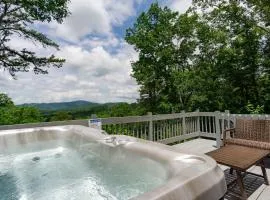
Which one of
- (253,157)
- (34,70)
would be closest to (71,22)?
(34,70)

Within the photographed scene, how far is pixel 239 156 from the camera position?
→ 9.89 feet

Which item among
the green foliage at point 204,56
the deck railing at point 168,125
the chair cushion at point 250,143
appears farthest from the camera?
the green foliage at point 204,56

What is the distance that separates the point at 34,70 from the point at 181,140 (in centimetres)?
634

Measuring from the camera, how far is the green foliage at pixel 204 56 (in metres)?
10.7

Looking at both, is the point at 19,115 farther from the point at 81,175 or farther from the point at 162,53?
the point at 81,175

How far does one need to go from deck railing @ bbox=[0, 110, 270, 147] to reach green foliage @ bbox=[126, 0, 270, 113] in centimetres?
526

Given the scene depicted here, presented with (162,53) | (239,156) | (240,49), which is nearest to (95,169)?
(239,156)

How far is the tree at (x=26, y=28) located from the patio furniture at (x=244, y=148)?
759 centimetres

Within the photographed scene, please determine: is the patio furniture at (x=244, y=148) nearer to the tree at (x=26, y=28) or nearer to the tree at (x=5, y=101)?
the tree at (x=26, y=28)

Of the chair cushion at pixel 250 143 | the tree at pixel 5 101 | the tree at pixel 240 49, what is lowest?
the chair cushion at pixel 250 143

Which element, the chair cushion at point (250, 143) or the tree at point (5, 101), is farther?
the tree at point (5, 101)

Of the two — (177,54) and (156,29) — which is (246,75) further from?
(156,29)

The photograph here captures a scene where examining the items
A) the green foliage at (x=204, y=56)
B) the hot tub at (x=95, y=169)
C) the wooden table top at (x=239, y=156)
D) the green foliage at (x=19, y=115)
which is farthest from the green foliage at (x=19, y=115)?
the wooden table top at (x=239, y=156)

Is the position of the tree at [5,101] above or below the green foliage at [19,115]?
above
